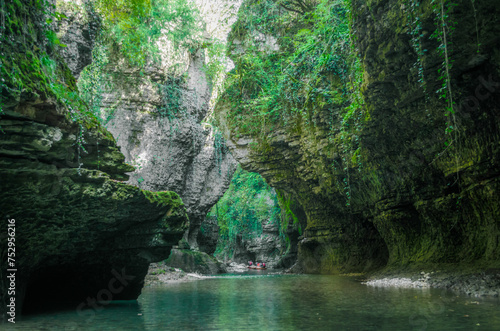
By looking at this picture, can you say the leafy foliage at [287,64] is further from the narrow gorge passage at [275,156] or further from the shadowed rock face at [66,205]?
the shadowed rock face at [66,205]

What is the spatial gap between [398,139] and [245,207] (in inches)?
744

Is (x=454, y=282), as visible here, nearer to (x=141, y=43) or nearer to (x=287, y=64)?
(x=287, y=64)

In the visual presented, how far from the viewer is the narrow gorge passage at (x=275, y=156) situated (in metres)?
4.57

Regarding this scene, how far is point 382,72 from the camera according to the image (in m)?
6.80

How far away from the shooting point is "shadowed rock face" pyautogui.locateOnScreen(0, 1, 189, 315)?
4242 mm

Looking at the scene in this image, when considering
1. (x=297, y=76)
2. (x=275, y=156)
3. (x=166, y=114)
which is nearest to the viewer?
(x=297, y=76)

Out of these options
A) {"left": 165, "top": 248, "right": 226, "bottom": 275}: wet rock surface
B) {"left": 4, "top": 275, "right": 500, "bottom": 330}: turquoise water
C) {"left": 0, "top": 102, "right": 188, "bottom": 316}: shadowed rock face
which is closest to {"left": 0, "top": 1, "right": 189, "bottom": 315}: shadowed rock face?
{"left": 0, "top": 102, "right": 188, "bottom": 316}: shadowed rock face

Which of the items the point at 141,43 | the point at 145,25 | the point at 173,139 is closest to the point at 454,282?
the point at 141,43

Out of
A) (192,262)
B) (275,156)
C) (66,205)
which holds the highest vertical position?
(275,156)

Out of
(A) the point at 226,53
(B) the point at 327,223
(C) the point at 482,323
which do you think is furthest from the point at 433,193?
(A) the point at 226,53

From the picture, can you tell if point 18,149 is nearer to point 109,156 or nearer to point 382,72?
point 109,156

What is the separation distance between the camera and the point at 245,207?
87.1 ft

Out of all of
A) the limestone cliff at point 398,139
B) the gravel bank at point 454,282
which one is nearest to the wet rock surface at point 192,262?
the limestone cliff at point 398,139

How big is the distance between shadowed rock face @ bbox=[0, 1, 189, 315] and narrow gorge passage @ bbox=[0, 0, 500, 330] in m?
0.02
